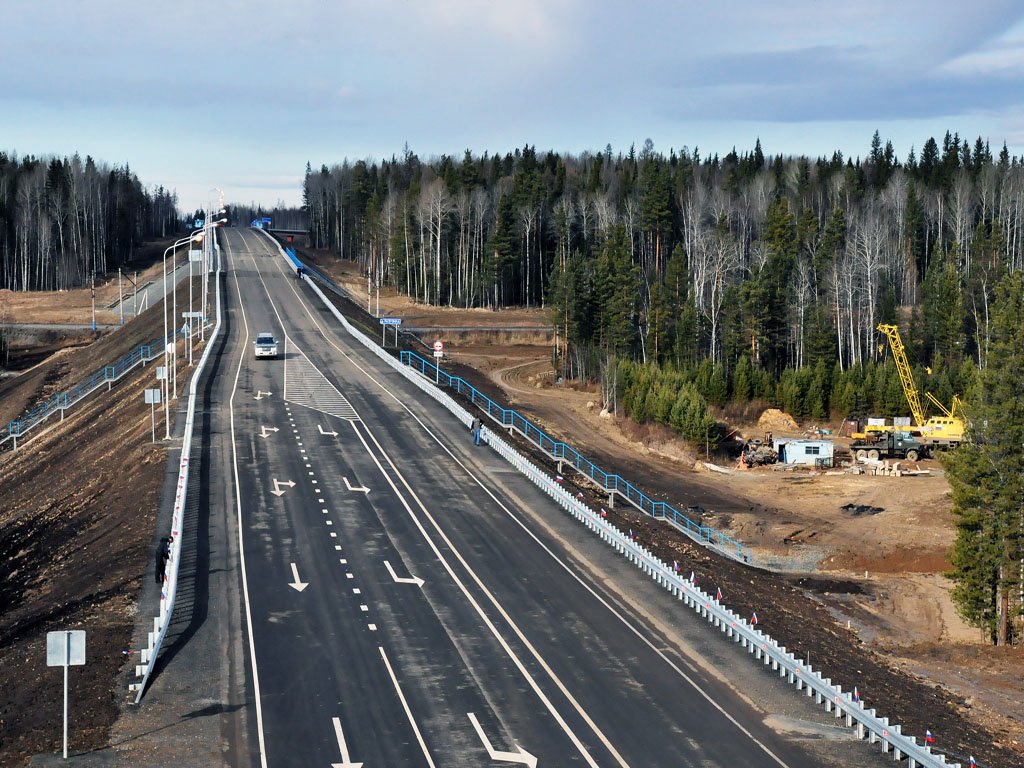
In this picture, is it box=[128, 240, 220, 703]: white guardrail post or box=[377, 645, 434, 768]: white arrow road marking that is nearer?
box=[377, 645, 434, 768]: white arrow road marking

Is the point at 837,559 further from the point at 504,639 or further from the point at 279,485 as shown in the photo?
the point at 504,639

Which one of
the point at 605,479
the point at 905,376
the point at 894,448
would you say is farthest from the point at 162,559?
the point at 905,376

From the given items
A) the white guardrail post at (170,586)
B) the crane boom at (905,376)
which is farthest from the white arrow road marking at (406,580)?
the crane boom at (905,376)

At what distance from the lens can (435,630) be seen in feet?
98.8

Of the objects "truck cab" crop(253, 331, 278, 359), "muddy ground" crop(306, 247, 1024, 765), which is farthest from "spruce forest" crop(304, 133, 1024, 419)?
"truck cab" crop(253, 331, 278, 359)

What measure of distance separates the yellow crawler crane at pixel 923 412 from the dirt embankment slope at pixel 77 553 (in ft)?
161

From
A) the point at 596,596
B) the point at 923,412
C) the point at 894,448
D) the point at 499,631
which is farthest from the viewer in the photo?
the point at 923,412

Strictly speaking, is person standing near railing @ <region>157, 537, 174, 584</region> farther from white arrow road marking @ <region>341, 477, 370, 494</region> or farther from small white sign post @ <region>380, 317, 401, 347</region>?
small white sign post @ <region>380, 317, 401, 347</region>

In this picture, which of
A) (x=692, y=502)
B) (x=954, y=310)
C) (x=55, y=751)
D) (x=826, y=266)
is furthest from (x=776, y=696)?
(x=826, y=266)

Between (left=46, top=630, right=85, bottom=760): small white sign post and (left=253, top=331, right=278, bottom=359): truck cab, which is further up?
(left=253, top=331, right=278, bottom=359): truck cab

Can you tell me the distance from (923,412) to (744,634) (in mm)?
59681

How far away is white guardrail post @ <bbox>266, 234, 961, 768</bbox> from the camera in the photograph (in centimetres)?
2300

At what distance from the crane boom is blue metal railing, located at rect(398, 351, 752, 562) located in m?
29.0

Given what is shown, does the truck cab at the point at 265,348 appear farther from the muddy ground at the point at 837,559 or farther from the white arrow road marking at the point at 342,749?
the white arrow road marking at the point at 342,749
